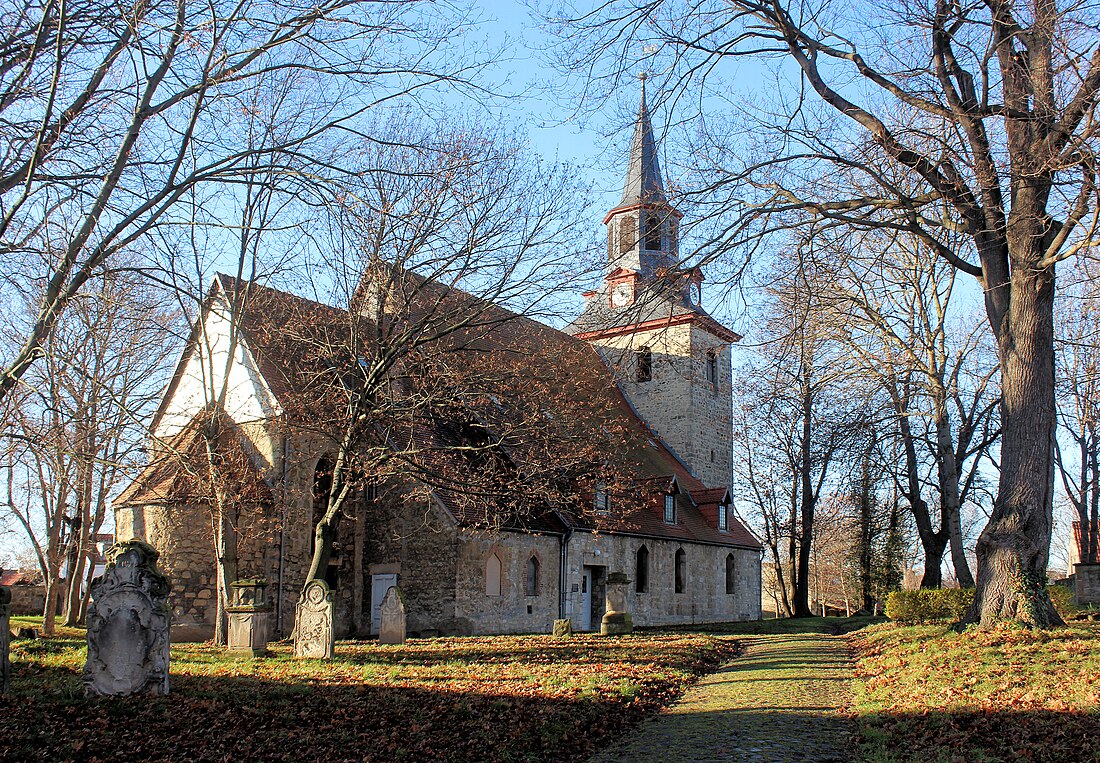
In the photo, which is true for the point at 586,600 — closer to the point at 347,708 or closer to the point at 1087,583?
the point at 1087,583

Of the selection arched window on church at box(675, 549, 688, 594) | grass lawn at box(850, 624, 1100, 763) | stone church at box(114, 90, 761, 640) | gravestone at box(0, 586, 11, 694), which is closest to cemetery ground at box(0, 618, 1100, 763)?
grass lawn at box(850, 624, 1100, 763)

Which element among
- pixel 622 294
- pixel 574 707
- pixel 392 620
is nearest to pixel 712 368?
pixel 622 294

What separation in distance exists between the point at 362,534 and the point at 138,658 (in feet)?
45.2

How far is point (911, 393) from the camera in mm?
21141

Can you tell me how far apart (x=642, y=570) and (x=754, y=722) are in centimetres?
1991

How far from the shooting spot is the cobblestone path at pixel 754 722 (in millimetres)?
7793

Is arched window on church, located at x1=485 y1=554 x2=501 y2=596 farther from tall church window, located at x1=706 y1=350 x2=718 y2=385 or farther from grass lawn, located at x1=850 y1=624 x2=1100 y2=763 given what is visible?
tall church window, located at x1=706 y1=350 x2=718 y2=385

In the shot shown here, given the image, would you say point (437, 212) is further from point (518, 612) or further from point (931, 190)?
point (518, 612)

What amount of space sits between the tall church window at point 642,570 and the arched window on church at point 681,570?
2202mm

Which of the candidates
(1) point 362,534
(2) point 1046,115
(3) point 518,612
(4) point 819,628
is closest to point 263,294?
(1) point 362,534

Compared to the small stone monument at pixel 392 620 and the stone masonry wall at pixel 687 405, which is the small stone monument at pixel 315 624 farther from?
the stone masonry wall at pixel 687 405

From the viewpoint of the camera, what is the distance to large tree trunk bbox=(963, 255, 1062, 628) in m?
12.3

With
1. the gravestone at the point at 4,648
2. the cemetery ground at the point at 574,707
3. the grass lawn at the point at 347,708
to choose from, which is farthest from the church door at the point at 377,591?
the gravestone at the point at 4,648

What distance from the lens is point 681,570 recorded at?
30812 mm
